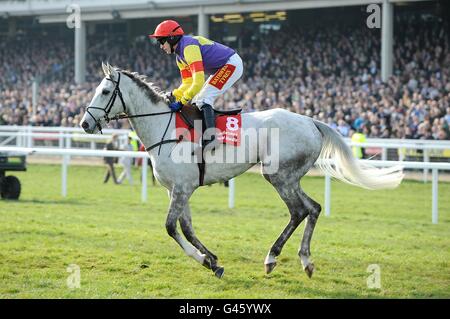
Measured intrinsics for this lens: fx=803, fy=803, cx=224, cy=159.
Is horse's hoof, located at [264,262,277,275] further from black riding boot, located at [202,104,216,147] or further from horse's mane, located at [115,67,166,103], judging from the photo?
horse's mane, located at [115,67,166,103]

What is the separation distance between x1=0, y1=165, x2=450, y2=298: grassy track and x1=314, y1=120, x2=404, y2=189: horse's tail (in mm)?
743

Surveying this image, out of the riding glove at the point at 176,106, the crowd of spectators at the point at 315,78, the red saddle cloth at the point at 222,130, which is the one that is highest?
the crowd of spectators at the point at 315,78

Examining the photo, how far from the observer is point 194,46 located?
697 cm

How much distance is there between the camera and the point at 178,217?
22.1 ft

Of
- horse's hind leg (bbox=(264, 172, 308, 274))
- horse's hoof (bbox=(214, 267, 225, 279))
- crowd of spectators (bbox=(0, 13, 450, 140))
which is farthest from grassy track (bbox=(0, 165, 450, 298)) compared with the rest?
crowd of spectators (bbox=(0, 13, 450, 140))

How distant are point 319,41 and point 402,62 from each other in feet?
12.0

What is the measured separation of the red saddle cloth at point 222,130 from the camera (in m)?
6.98

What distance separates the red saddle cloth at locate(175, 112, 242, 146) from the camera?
6977 millimetres

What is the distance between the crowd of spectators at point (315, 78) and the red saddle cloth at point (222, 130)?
1142cm

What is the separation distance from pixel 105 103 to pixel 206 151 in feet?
3.17
